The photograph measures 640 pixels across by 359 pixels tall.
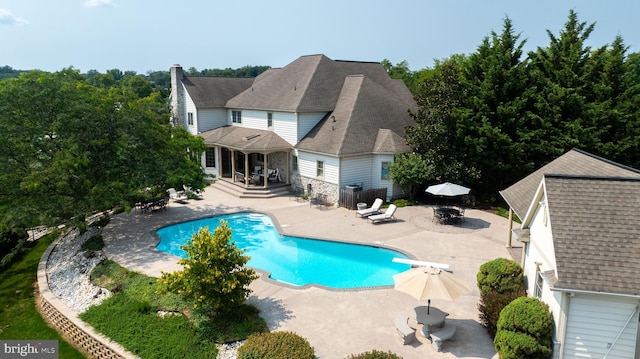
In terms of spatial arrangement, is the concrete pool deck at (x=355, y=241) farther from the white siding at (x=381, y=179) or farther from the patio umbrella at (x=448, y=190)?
the white siding at (x=381, y=179)

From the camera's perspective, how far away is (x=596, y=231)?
9844 millimetres

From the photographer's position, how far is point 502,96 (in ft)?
80.6

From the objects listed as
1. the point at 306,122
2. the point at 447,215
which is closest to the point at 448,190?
the point at 447,215

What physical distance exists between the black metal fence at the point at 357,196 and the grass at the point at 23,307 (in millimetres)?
15887

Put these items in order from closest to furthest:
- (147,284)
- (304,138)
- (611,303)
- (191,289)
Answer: (611,303)
(191,289)
(147,284)
(304,138)

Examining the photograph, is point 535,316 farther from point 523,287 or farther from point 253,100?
point 253,100

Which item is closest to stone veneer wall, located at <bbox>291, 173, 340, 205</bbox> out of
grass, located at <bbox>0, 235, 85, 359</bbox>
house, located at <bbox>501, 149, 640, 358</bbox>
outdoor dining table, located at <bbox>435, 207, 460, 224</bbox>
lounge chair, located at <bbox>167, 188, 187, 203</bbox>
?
outdoor dining table, located at <bbox>435, 207, 460, 224</bbox>

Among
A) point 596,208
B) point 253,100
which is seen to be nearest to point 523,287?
point 596,208

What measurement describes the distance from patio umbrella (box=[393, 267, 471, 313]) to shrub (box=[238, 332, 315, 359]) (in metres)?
3.01

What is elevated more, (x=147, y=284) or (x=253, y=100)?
(x=253, y=100)

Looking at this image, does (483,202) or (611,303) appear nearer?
(611,303)

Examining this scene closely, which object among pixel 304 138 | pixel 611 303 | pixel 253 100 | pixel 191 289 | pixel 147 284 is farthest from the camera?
pixel 253 100

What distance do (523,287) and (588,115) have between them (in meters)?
15.7

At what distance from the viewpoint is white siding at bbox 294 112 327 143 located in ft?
94.6
